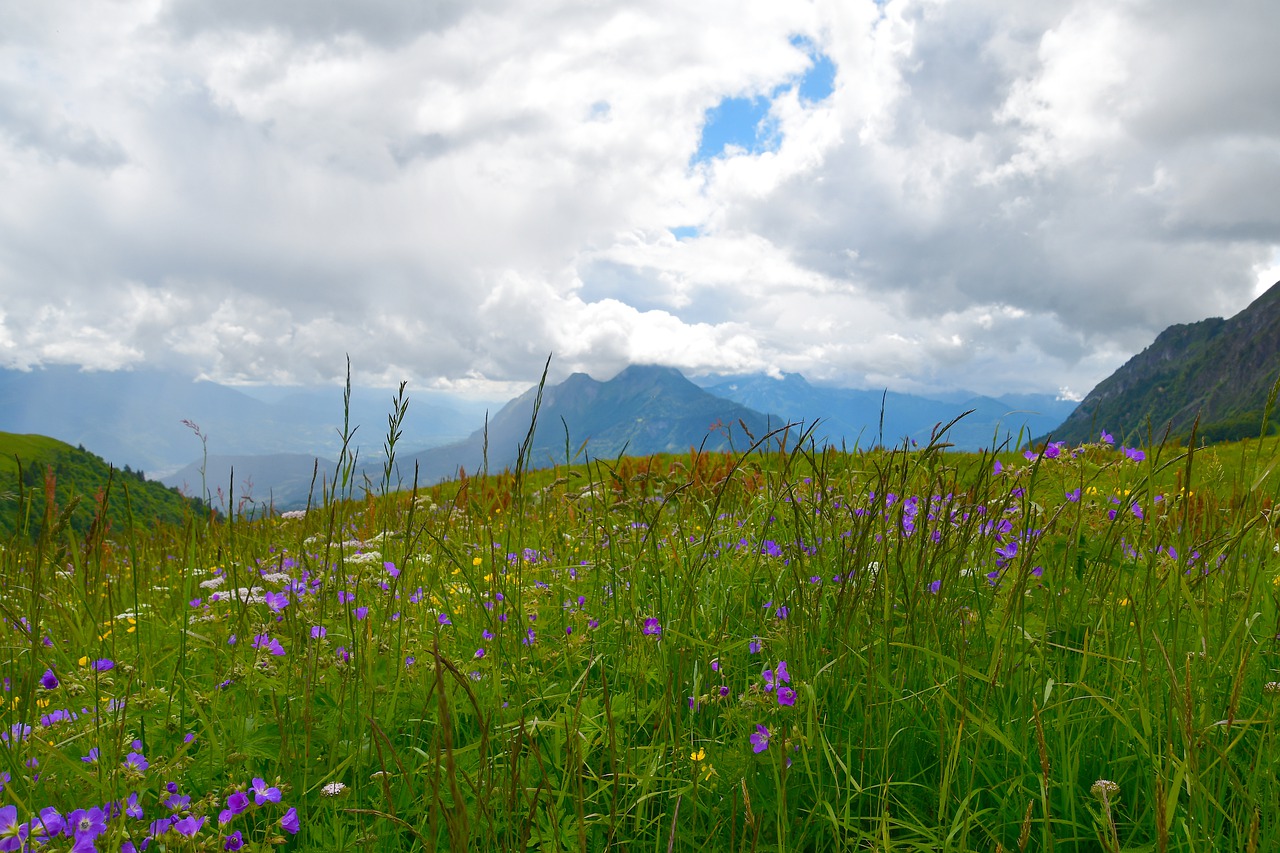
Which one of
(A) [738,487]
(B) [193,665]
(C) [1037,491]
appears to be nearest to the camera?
(B) [193,665]

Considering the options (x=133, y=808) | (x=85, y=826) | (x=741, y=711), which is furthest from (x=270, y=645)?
(x=741, y=711)

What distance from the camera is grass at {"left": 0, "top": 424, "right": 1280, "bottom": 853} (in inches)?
70.6

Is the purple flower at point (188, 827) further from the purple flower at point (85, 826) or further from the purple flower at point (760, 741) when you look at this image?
the purple flower at point (760, 741)

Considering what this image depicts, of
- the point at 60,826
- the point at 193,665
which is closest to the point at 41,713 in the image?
the point at 193,665

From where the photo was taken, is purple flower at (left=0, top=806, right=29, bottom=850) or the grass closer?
purple flower at (left=0, top=806, right=29, bottom=850)

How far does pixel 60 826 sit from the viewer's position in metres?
1.65

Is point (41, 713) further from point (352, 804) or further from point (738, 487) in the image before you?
point (738, 487)

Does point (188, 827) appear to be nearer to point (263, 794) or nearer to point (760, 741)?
point (263, 794)

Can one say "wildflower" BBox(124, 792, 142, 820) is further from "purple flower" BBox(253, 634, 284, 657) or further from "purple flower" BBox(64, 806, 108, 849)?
"purple flower" BBox(253, 634, 284, 657)

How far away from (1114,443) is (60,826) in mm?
4457

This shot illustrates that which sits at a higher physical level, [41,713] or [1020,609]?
[1020,609]

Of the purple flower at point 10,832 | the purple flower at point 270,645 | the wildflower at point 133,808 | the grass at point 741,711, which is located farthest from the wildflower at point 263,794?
the purple flower at point 270,645

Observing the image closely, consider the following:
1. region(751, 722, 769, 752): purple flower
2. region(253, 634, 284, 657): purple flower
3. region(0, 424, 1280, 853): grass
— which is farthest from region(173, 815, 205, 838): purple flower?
region(751, 722, 769, 752): purple flower

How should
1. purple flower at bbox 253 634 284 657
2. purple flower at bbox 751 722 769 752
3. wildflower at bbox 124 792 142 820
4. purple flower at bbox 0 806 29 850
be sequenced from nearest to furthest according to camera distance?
purple flower at bbox 0 806 29 850, wildflower at bbox 124 792 142 820, purple flower at bbox 751 722 769 752, purple flower at bbox 253 634 284 657
